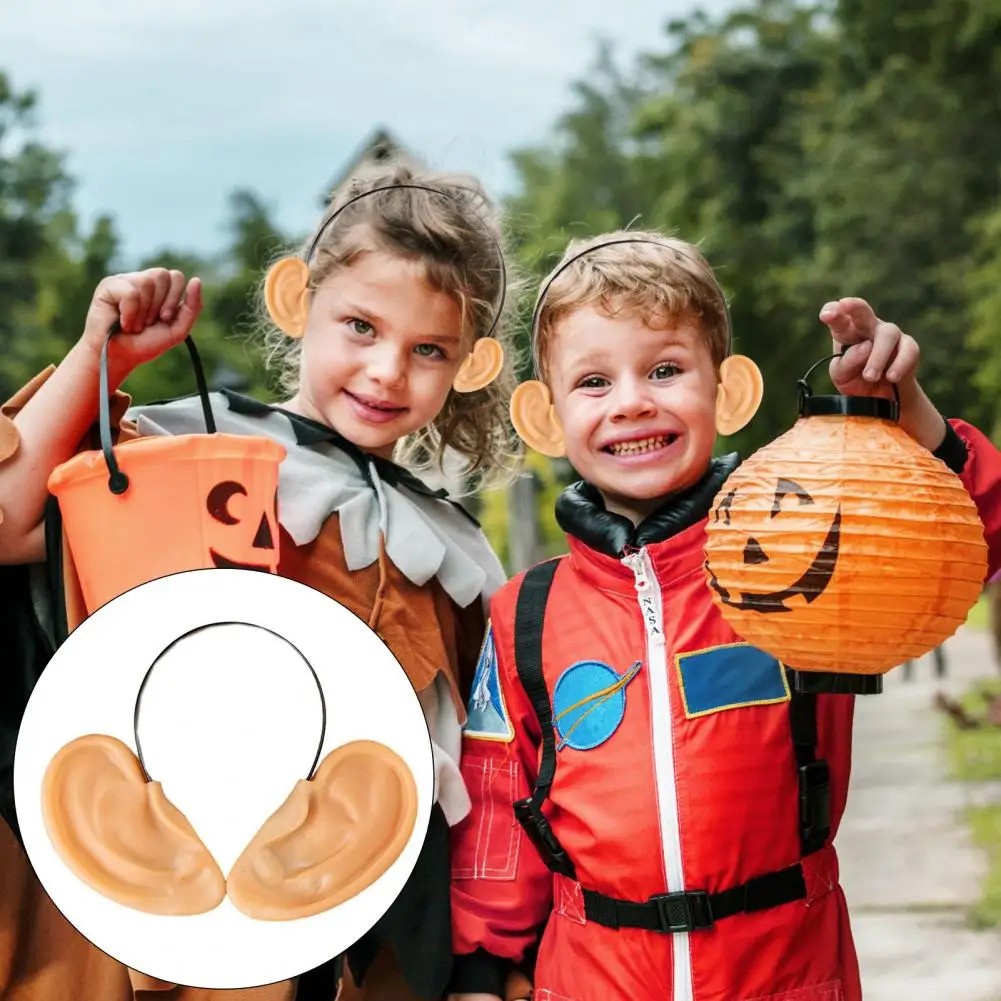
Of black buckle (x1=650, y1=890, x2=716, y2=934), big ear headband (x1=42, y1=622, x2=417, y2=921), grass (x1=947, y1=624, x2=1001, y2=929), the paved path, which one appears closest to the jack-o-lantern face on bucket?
big ear headband (x1=42, y1=622, x2=417, y2=921)

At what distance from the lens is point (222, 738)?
1884 mm

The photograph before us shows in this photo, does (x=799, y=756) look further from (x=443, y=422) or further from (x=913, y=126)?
(x=913, y=126)

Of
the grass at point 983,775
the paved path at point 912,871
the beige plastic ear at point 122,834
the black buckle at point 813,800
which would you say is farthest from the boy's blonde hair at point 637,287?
the grass at point 983,775

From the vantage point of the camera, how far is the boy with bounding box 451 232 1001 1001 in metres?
2.18

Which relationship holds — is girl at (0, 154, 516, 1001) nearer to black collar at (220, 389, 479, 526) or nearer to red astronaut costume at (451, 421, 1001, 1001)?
black collar at (220, 389, 479, 526)

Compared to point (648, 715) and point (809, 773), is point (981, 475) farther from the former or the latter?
point (648, 715)

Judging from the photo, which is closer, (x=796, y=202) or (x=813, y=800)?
(x=813, y=800)

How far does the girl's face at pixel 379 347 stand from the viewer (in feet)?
7.91

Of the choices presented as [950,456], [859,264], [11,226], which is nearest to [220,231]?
[11,226]

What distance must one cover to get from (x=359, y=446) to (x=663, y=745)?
78 centimetres

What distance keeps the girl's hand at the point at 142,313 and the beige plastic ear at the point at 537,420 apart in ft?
1.90

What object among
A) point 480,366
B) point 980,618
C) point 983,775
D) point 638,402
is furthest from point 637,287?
point 980,618

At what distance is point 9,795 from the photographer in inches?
A: 87.7

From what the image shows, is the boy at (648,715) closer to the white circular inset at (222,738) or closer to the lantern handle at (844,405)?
the lantern handle at (844,405)
